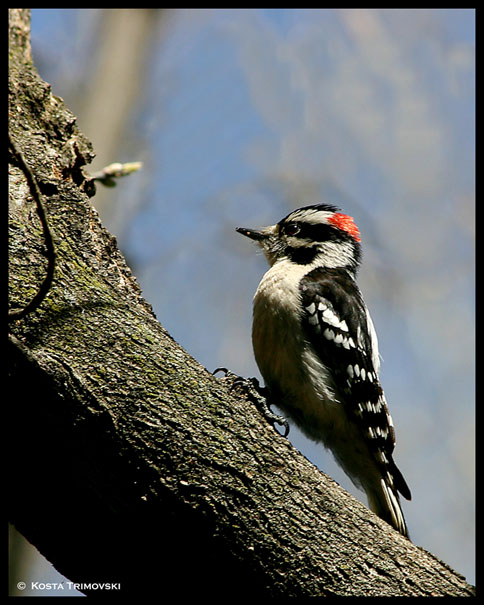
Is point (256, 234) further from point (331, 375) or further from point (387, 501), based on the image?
point (387, 501)

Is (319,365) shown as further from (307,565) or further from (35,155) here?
(35,155)

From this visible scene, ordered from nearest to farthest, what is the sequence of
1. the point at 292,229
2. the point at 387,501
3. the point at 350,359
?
the point at 387,501, the point at 350,359, the point at 292,229

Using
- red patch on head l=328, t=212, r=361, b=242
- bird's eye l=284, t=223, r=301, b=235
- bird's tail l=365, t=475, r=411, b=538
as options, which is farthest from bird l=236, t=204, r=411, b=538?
red patch on head l=328, t=212, r=361, b=242

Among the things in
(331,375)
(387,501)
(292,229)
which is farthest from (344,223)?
(387,501)

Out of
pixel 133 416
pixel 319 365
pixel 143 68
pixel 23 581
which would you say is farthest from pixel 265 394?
pixel 143 68

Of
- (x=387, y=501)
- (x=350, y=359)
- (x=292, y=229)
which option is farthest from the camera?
(x=292, y=229)

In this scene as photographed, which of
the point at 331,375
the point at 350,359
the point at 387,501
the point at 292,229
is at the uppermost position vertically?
the point at 292,229

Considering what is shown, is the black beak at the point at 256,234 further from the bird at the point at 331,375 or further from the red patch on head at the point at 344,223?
the bird at the point at 331,375

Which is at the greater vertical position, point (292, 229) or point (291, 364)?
point (292, 229)
